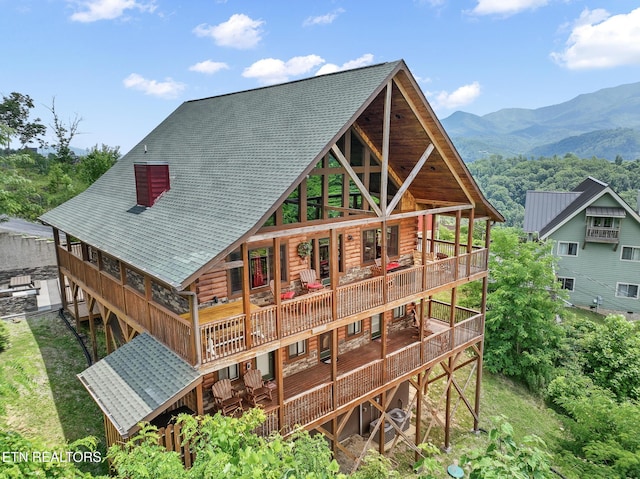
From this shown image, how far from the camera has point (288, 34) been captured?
100375 millimetres

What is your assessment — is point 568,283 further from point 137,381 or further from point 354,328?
point 137,381

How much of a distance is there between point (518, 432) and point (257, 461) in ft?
57.9

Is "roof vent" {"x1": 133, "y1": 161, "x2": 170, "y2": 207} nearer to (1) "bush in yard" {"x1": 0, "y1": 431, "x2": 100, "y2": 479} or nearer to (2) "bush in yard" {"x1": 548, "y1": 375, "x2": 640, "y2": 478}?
(1) "bush in yard" {"x1": 0, "y1": 431, "x2": 100, "y2": 479}

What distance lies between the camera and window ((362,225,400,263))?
53.9ft

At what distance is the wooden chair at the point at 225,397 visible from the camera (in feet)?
38.7

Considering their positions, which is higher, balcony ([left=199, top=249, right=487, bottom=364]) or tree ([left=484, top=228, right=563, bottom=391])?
balcony ([left=199, top=249, right=487, bottom=364])

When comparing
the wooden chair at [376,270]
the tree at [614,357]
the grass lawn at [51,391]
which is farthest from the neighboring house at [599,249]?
the grass lawn at [51,391]

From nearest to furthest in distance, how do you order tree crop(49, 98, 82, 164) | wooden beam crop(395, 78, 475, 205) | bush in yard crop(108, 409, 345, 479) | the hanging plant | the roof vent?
bush in yard crop(108, 409, 345, 479) → wooden beam crop(395, 78, 475, 205) → the hanging plant → the roof vent → tree crop(49, 98, 82, 164)

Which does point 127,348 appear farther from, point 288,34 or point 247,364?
point 288,34

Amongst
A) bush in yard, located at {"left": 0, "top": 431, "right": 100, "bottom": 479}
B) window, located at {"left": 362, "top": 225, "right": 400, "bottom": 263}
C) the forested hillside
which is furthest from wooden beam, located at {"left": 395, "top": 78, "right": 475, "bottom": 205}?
the forested hillside

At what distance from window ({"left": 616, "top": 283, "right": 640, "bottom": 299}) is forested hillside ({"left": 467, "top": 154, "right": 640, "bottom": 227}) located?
5335 centimetres

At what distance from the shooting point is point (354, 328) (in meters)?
16.5

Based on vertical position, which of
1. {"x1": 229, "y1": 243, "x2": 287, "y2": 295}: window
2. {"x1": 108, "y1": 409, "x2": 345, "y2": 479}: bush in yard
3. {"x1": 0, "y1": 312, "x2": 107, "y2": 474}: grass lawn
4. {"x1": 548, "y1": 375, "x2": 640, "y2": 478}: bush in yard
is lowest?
{"x1": 548, "y1": 375, "x2": 640, "y2": 478}: bush in yard

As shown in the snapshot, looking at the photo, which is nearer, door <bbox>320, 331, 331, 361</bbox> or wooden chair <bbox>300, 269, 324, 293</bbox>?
wooden chair <bbox>300, 269, 324, 293</bbox>
